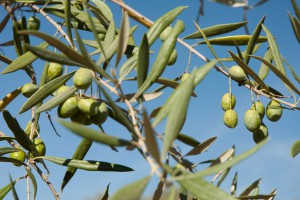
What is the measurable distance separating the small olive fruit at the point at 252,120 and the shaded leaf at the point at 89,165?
452 mm

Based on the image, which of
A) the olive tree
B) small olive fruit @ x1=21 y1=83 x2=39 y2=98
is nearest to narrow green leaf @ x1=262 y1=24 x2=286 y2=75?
the olive tree

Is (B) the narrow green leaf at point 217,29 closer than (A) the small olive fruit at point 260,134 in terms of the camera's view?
No

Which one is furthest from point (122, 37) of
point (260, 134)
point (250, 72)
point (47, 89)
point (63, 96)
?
point (260, 134)

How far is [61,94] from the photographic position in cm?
144

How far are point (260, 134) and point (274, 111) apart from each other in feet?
0.33

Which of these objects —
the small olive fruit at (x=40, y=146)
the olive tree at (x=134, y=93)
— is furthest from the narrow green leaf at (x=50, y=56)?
the small olive fruit at (x=40, y=146)

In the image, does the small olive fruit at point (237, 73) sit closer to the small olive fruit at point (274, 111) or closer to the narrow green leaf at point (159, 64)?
the small olive fruit at point (274, 111)

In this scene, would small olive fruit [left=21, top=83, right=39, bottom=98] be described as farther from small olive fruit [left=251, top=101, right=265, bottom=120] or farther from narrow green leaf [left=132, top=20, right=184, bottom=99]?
small olive fruit [left=251, top=101, right=265, bottom=120]

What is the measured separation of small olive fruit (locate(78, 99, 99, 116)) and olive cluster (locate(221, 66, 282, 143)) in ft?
1.87

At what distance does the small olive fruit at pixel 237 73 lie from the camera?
1.69 meters

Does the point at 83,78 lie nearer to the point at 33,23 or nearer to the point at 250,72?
the point at 250,72

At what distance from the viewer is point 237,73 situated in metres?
1.69

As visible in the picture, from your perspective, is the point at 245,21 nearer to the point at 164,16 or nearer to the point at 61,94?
the point at 164,16

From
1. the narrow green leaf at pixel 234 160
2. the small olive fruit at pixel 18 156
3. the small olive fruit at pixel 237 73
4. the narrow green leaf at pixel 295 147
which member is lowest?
the narrow green leaf at pixel 234 160
